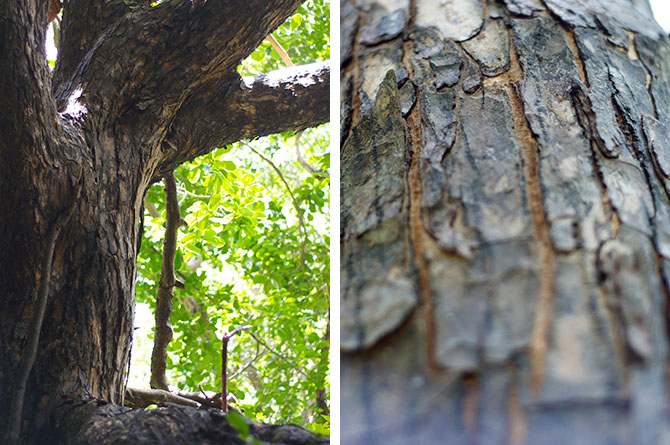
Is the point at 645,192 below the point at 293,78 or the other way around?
below

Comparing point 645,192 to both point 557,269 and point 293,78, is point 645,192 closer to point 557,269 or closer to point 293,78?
point 557,269

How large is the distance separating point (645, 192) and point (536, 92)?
72 mm

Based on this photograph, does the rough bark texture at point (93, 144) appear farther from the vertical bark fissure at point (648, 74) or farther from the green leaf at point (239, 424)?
the vertical bark fissure at point (648, 74)

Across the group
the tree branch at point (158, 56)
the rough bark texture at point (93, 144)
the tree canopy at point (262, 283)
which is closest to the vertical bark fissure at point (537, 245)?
the rough bark texture at point (93, 144)

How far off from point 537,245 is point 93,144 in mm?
591

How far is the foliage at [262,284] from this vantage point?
1.31 m

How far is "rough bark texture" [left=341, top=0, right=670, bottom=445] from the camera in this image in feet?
0.60

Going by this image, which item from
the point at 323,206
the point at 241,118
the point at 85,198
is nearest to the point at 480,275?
the point at 85,198

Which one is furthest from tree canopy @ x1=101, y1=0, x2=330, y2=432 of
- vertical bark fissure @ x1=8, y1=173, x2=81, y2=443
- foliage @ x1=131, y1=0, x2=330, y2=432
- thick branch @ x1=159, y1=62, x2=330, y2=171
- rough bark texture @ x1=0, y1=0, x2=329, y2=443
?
vertical bark fissure @ x1=8, y1=173, x2=81, y2=443

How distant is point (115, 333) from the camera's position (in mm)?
617

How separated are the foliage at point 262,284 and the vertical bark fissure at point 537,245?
0.98 metres

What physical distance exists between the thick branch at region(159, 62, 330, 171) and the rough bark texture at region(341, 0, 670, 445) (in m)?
0.58

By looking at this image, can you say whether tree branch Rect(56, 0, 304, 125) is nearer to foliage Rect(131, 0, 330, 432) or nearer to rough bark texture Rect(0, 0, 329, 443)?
rough bark texture Rect(0, 0, 329, 443)

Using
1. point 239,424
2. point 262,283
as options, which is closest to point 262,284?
point 262,283
